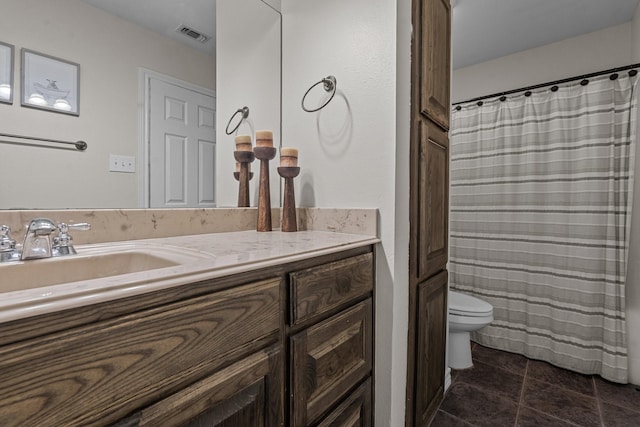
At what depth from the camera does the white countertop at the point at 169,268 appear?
0.42 meters

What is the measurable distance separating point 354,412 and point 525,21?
2.43m

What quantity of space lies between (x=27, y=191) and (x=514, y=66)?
9.71 feet

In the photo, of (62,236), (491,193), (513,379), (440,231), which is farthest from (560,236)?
(62,236)

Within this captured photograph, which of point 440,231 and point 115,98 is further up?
point 115,98

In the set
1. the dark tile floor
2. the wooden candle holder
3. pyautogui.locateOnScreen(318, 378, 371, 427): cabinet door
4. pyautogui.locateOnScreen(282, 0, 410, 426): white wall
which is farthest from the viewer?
the dark tile floor

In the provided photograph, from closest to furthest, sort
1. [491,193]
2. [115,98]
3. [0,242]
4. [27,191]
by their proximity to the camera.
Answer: [0,242], [27,191], [115,98], [491,193]

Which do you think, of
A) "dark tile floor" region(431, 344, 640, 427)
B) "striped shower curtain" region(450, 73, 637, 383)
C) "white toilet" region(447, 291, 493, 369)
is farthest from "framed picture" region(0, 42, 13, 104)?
"striped shower curtain" region(450, 73, 637, 383)

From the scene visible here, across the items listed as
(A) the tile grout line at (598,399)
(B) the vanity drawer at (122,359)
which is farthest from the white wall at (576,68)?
(B) the vanity drawer at (122,359)

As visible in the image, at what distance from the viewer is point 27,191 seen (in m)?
0.85

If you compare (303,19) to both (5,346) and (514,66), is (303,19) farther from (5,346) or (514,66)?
(514,66)

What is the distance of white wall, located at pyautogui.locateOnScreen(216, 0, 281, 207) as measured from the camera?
134 centimetres

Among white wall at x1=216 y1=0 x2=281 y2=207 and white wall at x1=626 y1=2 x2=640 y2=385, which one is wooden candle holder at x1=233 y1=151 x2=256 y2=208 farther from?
white wall at x1=626 y1=2 x2=640 y2=385

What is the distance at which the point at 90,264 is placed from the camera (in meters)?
0.79

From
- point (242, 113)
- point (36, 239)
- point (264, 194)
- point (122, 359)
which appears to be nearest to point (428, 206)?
point (264, 194)
